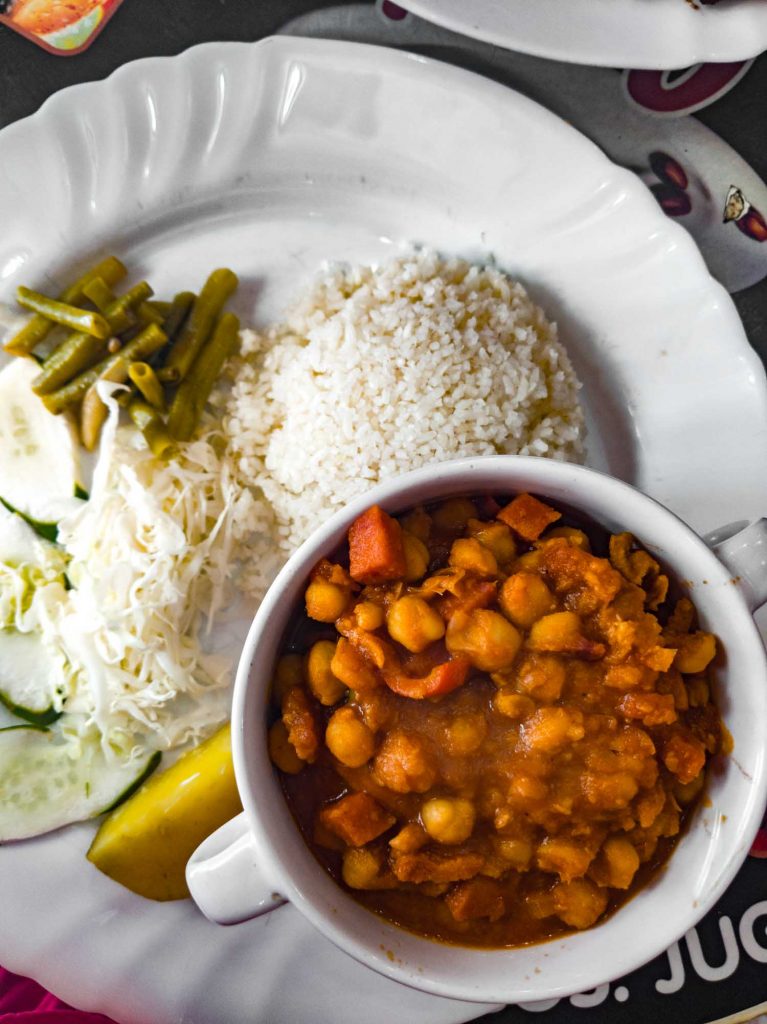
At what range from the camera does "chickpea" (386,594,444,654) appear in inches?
53.1

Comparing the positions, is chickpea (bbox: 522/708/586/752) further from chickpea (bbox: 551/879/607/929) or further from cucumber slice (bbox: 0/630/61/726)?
cucumber slice (bbox: 0/630/61/726)

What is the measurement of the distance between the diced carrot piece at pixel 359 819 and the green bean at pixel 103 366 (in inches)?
42.2

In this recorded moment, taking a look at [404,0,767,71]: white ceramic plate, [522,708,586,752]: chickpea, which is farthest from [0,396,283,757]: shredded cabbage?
[404,0,767,71]: white ceramic plate

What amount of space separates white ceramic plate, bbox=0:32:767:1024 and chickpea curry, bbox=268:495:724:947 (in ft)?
1.90

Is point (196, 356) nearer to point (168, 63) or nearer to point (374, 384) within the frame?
point (374, 384)

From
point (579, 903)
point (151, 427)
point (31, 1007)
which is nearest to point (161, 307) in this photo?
point (151, 427)

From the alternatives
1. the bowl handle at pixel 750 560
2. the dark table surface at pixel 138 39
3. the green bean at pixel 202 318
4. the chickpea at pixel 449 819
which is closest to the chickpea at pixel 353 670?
the chickpea at pixel 449 819

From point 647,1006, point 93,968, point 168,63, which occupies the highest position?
point 168,63

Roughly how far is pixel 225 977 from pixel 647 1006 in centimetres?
97

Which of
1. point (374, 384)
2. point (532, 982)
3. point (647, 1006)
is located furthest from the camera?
point (647, 1006)

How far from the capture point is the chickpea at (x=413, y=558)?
1.44 metres

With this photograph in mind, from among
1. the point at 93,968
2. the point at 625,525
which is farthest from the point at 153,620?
the point at 625,525

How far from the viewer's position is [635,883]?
4.76ft

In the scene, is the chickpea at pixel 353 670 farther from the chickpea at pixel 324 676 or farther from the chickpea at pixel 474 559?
the chickpea at pixel 474 559
